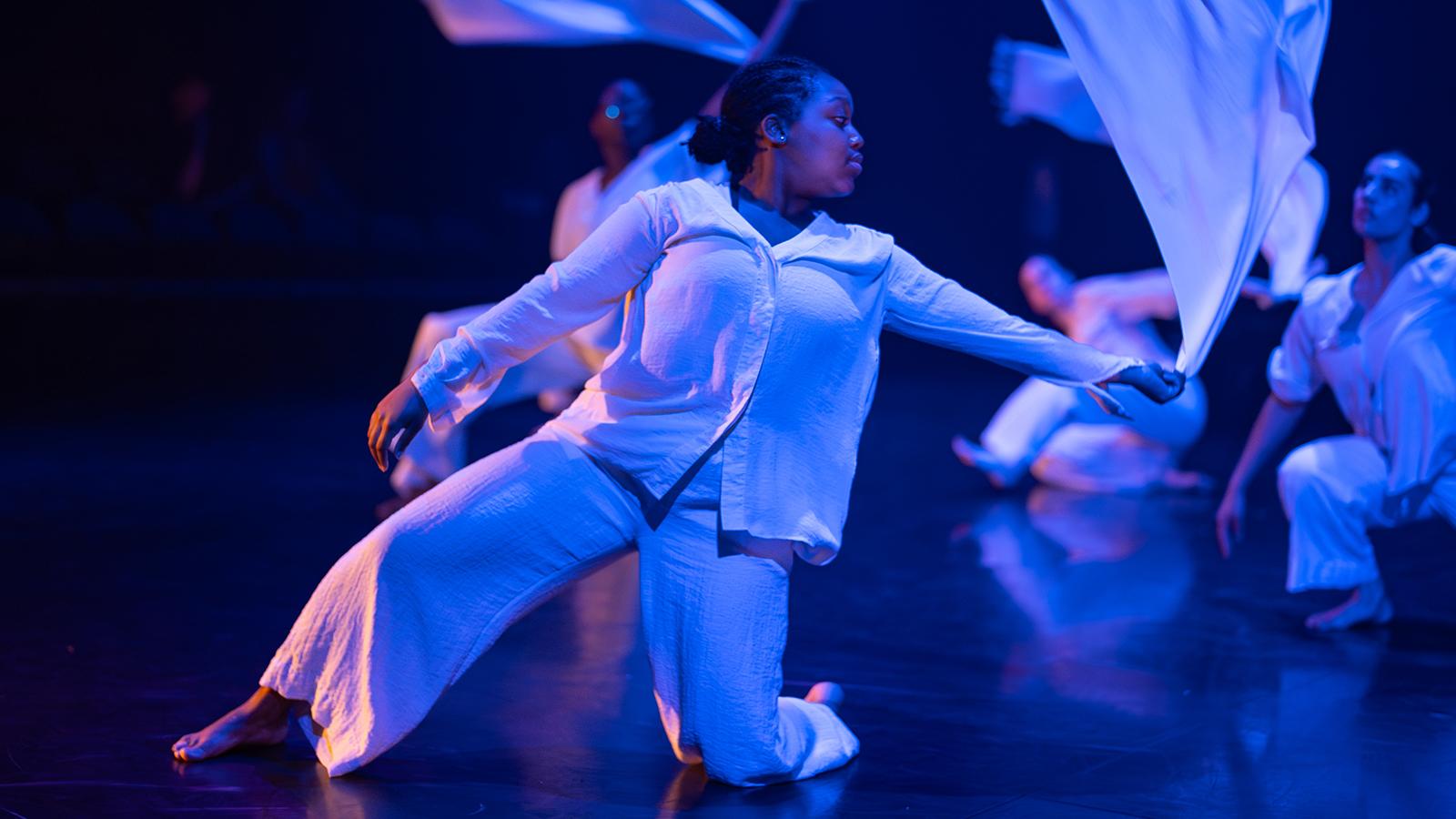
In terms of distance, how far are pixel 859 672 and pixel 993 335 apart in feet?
3.23

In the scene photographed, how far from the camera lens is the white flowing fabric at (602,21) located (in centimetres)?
472

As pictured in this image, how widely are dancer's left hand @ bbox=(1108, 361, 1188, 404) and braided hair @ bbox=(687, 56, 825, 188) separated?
28.3 inches

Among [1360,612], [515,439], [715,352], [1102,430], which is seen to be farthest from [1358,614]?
[515,439]

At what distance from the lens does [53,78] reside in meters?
10.4

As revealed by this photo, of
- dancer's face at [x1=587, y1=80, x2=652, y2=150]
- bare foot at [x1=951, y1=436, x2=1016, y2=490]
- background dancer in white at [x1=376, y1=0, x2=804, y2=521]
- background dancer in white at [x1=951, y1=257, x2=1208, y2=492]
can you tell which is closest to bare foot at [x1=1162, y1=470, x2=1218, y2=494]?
background dancer in white at [x1=951, y1=257, x2=1208, y2=492]

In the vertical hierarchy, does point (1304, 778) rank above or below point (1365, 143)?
above

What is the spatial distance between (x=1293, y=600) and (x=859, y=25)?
8.61 metres

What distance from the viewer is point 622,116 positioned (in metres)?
5.01

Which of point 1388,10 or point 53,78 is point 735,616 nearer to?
point 1388,10

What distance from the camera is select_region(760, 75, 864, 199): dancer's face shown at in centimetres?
248

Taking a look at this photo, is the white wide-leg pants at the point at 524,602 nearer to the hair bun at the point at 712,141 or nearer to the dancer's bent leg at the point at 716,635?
the dancer's bent leg at the point at 716,635

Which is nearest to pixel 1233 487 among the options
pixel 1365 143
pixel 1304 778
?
pixel 1304 778

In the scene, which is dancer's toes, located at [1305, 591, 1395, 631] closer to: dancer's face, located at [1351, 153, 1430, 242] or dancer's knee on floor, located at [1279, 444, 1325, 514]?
dancer's knee on floor, located at [1279, 444, 1325, 514]

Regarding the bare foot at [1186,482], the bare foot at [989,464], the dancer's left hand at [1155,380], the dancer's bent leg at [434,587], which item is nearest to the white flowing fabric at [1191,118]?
the dancer's left hand at [1155,380]
